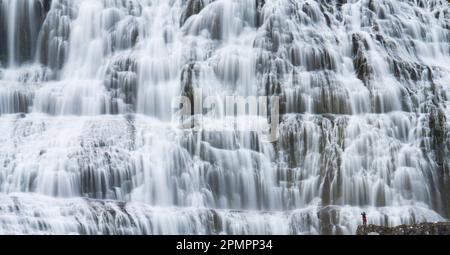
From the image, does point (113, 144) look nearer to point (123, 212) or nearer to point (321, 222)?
point (123, 212)

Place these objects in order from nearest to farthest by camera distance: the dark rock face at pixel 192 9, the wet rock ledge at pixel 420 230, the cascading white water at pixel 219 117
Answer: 1. the wet rock ledge at pixel 420 230
2. the cascading white water at pixel 219 117
3. the dark rock face at pixel 192 9

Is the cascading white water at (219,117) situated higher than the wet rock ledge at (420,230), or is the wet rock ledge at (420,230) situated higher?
the cascading white water at (219,117)

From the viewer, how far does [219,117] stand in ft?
65.9

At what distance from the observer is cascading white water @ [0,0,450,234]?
59.0 feet

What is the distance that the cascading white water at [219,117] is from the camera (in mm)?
17969

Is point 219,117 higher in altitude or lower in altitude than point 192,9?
lower

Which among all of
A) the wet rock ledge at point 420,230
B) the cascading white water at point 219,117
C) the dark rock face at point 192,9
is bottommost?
the wet rock ledge at point 420,230

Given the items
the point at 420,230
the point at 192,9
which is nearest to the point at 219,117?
the point at 192,9

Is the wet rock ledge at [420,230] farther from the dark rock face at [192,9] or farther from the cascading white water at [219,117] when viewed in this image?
the dark rock face at [192,9]

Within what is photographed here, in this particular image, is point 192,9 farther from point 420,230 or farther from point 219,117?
point 420,230

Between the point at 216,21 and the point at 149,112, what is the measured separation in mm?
3823

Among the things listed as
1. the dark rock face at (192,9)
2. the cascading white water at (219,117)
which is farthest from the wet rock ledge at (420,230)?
the dark rock face at (192,9)
